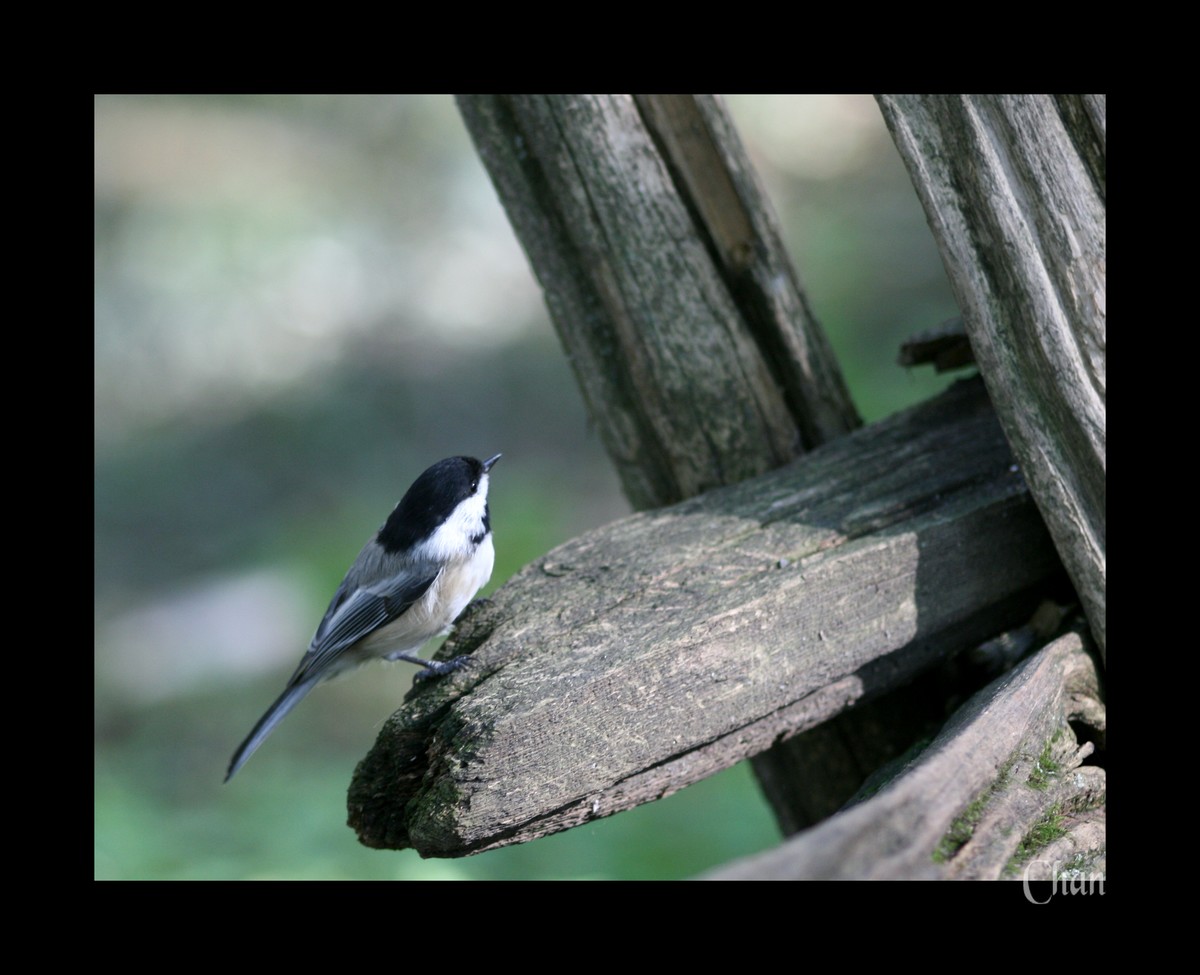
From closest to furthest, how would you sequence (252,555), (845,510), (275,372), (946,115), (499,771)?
(499,771)
(946,115)
(845,510)
(252,555)
(275,372)

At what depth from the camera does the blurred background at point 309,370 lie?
5086 mm

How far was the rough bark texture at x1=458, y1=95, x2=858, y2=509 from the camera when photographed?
2.50 m

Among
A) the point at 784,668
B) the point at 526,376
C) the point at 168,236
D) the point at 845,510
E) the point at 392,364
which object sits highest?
the point at 168,236

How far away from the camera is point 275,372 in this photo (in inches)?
276

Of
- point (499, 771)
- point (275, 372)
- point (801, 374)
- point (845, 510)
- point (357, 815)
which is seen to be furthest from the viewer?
point (275, 372)

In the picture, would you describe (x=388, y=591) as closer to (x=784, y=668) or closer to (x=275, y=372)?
(x=784, y=668)

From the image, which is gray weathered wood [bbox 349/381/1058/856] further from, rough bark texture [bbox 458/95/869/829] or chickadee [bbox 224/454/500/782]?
chickadee [bbox 224/454/500/782]

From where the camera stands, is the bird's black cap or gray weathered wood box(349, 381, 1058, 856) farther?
the bird's black cap

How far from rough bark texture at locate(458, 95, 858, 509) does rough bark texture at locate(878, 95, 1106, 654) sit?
638 mm

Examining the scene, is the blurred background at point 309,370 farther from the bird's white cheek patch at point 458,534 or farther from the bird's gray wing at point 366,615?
the bird's white cheek patch at point 458,534

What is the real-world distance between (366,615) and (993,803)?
1.53 metres

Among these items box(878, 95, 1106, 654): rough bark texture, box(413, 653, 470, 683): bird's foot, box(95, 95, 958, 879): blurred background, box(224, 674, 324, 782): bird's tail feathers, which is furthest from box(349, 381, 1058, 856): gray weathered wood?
box(95, 95, 958, 879): blurred background

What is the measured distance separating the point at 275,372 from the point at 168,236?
1.32 m
